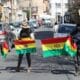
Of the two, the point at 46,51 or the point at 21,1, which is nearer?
the point at 46,51

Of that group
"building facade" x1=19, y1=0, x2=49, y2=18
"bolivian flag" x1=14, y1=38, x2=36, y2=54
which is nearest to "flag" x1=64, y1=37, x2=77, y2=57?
"bolivian flag" x1=14, y1=38, x2=36, y2=54

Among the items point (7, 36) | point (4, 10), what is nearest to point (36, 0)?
point (4, 10)

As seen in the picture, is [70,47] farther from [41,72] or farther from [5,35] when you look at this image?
[5,35]

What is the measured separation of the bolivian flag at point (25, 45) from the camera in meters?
15.5

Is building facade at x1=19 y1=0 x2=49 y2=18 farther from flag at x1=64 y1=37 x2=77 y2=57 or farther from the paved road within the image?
flag at x1=64 y1=37 x2=77 y2=57

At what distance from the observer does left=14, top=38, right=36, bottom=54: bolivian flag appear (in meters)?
15.5

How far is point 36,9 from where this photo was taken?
144000 millimetres

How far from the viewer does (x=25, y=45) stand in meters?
15.7

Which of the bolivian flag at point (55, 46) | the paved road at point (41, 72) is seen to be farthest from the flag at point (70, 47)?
the paved road at point (41, 72)

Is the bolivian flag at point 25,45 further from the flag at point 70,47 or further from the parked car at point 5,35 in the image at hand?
the parked car at point 5,35

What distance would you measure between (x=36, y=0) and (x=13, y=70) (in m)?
131

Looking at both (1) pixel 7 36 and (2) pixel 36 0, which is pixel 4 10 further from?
(1) pixel 7 36

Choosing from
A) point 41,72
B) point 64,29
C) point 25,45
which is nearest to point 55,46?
point 41,72

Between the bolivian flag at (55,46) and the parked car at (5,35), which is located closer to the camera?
Answer: the bolivian flag at (55,46)
